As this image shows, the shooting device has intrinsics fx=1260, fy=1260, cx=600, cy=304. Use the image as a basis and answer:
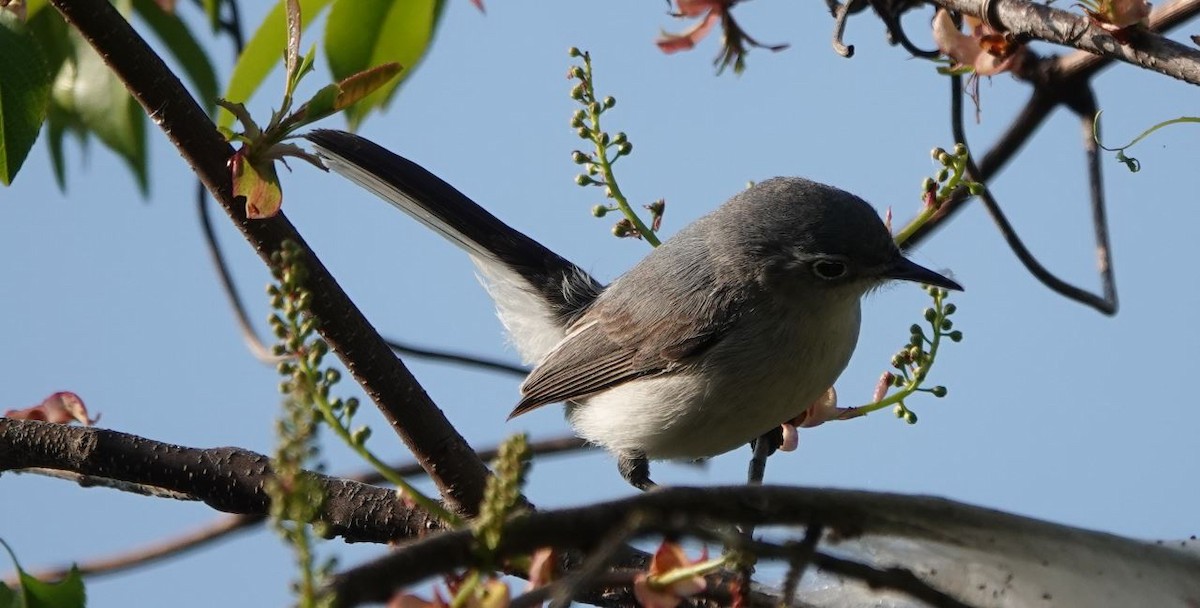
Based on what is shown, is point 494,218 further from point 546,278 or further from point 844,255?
point 844,255

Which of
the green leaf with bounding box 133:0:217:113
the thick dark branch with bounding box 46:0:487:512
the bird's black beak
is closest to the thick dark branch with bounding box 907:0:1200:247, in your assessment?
the bird's black beak

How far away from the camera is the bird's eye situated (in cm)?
334

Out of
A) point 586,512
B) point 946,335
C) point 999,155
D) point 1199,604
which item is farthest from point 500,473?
point 999,155

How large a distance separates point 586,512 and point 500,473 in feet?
0.28

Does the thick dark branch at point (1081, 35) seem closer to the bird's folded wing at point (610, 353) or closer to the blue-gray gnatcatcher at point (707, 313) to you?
the blue-gray gnatcatcher at point (707, 313)

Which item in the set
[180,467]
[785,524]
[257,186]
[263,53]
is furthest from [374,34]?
[785,524]

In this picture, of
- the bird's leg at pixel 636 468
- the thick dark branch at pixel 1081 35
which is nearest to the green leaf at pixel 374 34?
the thick dark branch at pixel 1081 35

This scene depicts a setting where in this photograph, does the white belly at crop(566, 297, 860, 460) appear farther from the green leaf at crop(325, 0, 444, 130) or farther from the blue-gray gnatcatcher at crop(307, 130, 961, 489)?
the green leaf at crop(325, 0, 444, 130)

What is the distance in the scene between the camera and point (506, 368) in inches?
151

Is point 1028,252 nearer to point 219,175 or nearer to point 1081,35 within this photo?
point 1081,35

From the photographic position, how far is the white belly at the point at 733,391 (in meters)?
3.22

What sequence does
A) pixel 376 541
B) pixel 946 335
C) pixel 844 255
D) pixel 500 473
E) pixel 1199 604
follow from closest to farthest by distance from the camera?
pixel 500 473, pixel 1199 604, pixel 946 335, pixel 376 541, pixel 844 255

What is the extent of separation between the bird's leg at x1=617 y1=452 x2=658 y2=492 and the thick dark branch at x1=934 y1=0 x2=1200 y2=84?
1764 millimetres

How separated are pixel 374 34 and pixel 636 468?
163 centimetres
